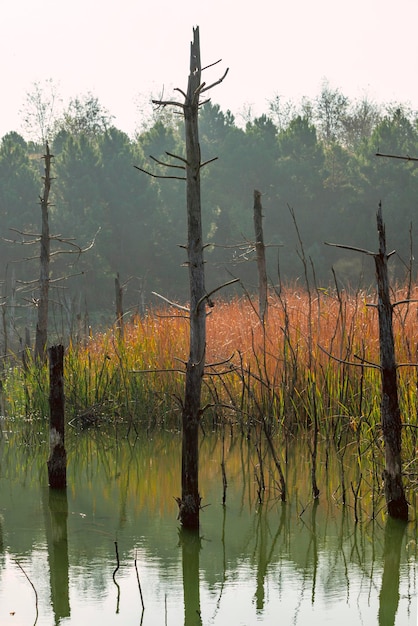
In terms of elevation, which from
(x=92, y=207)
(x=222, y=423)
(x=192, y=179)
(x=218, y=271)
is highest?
(x=92, y=207)

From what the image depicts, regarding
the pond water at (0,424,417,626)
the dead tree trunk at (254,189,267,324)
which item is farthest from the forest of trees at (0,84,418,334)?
the pond water at (0,424,417,626)

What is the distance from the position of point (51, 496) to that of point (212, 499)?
4.13 feet

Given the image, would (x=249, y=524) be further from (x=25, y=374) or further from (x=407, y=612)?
(x=25, y=374)

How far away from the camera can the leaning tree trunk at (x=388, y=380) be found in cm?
542

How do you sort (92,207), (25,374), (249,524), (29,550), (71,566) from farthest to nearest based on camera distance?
1. (92,207)
2. (25,374)
3. (249,524)
4. (29,550)
5. (71,566)

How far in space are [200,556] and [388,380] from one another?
1.50 m

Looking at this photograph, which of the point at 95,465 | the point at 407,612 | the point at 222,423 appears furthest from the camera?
the point at 222,423

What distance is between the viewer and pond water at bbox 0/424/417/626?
455cm

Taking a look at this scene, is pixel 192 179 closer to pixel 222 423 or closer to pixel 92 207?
pixel 222 423

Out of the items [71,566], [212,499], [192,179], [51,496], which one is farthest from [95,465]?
[192,179]

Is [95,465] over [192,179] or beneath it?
beneath

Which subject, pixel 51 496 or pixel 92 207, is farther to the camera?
pixel 92 207

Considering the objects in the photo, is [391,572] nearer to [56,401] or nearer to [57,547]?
[57,547]

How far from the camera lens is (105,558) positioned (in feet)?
Answer: 18.0
